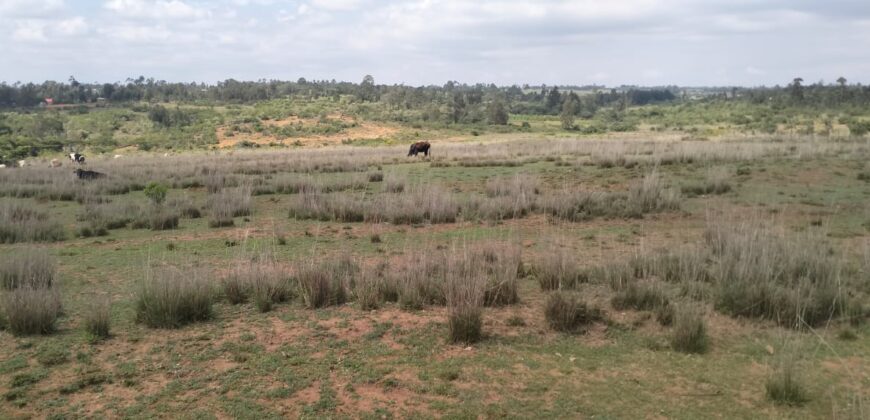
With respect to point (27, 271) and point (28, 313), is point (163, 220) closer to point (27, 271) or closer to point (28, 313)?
point (27, 271)

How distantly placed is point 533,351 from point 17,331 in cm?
612

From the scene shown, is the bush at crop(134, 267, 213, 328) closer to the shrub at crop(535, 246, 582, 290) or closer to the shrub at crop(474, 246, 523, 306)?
the shrub at crop(474, 246, 523, 306)

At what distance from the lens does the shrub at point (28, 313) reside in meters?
7.23

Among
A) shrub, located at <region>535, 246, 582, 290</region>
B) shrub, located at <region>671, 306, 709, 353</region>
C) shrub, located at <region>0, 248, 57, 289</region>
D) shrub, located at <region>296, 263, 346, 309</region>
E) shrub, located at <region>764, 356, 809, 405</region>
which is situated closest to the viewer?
shrub, located at <region>764, 356, 809, 405</region>

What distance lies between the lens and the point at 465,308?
6.88m

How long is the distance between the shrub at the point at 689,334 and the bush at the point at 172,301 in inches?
225

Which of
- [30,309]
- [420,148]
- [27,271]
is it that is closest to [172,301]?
[30,309]

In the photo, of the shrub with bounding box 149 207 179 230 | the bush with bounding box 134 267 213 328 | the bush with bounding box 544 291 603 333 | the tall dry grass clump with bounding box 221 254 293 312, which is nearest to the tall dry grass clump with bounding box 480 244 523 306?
the bush with bounding box 544 291 603 333

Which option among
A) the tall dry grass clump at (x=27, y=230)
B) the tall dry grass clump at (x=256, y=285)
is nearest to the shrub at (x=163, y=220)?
the tall dry grass clump at (x=27, y=230)

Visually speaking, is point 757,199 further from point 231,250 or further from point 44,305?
point 44,305

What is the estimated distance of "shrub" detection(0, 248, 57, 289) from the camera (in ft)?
29.1

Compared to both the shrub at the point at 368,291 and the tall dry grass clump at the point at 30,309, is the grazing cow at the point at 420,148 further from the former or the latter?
the tall dry grass clump at the point at 30,309

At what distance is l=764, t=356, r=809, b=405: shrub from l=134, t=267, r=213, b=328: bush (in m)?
6.43

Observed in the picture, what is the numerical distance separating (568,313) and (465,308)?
4.16 ft
